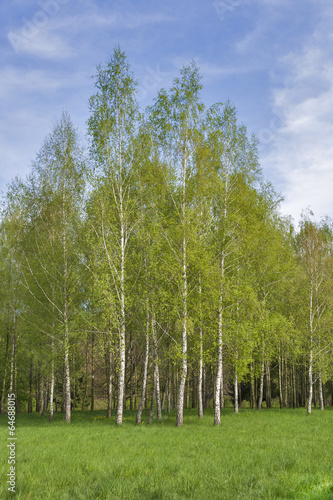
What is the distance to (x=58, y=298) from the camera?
20719mm

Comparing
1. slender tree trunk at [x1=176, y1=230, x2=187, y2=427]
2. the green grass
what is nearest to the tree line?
slender tree trunk at [x1=176, y1=230, x2=187, y2=427]

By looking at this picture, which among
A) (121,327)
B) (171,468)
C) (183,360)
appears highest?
(121,327)

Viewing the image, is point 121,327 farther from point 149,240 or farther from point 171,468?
point 171,468

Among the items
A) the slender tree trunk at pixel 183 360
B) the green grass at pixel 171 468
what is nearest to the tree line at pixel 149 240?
the slender tree trunk at pixel 183 360

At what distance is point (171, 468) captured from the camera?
305 inches

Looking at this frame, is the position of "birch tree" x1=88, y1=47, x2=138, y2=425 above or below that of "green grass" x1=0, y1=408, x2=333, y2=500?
above

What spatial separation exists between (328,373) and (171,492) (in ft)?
86.3

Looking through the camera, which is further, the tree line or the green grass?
the tree line

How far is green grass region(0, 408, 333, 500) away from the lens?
6141 mm

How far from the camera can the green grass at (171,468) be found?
6.14 meters

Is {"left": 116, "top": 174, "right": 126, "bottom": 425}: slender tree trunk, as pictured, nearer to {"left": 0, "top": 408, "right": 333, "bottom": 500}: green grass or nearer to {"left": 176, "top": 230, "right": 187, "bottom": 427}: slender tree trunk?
{"left": 176, "top": 230, "right": 187, "bottom": 427}: slender tree trunk

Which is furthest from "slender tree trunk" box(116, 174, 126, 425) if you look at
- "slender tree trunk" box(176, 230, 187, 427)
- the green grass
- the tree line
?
the green grass

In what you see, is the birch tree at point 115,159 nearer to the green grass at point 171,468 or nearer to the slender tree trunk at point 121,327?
the slender tree trunk at point 121,327

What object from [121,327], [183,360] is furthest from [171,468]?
[121,327]
